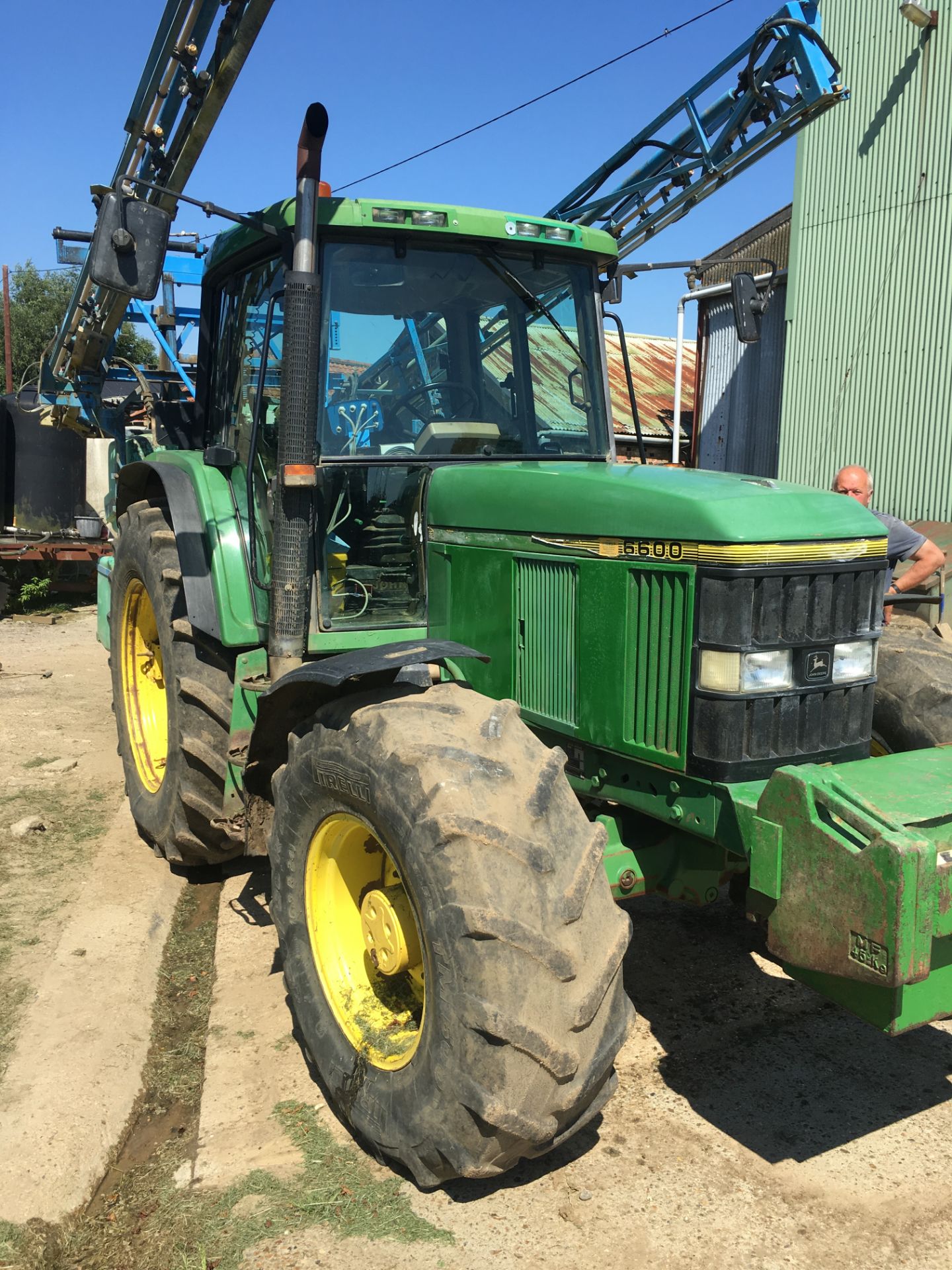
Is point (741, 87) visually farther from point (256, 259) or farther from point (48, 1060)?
point (48, 1060)

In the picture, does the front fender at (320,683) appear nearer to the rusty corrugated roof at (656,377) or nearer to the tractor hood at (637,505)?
the tractor hood at (637,505)

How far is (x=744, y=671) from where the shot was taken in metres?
2.84

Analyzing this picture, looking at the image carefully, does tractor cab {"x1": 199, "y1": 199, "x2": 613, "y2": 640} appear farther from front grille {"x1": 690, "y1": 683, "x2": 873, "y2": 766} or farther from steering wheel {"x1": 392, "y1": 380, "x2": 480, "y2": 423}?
front grille {"x1": 690, "y1": 683, "x2": 873, "y2": 766}

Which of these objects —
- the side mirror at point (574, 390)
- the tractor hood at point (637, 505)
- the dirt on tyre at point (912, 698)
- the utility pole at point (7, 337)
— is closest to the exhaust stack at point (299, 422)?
the tractor hood at point (637, 505)

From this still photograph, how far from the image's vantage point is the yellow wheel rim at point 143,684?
5270 millimetres

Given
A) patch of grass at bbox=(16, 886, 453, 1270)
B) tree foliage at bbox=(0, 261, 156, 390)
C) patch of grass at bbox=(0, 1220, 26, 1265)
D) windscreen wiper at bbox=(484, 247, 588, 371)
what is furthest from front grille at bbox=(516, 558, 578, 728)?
tree foliage at bbox=(0, 261, 156, 390)

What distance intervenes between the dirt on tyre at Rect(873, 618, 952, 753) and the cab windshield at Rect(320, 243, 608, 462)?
140cm

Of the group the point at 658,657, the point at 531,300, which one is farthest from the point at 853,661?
the point at 531,300

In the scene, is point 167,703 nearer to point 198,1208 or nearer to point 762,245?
point 198,1208

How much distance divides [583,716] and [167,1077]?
5.77 feet

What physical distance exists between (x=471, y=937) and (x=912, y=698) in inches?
90.2

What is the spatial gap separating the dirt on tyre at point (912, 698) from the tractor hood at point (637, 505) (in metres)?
1.08

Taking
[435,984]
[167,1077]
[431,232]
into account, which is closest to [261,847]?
[167,1077]

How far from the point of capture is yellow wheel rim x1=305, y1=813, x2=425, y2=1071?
2.96 m
